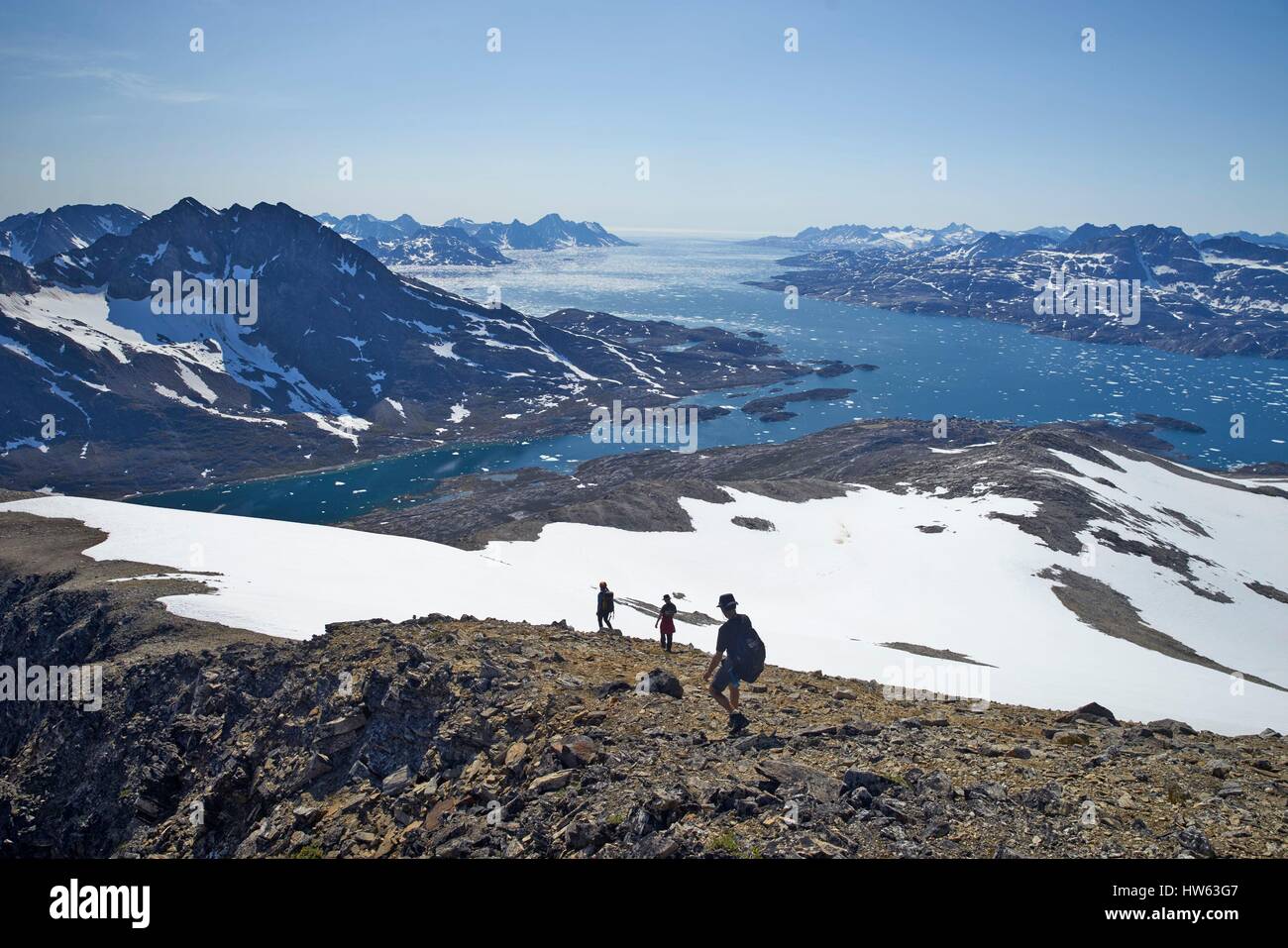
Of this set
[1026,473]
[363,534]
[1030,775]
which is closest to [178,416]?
[363,534]

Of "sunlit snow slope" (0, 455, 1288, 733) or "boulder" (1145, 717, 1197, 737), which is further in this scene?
"sunlit snow slope" (0, 455, 1288, 733)

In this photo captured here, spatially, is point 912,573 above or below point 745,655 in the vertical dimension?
below

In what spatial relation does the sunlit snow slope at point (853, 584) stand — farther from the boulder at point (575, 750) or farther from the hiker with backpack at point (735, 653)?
the boulder at point (575, 750)

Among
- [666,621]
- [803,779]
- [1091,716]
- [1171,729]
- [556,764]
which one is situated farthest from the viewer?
[666,621]

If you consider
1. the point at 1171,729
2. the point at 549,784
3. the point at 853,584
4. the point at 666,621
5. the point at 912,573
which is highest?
the point at 549,784

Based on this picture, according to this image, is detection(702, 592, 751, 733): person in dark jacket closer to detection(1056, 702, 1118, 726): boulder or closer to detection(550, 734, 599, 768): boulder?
detection(550, 734, 599, 768): boulder

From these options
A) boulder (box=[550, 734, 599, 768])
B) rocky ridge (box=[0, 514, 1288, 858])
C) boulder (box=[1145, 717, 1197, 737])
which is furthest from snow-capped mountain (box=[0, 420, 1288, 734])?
boulder (box=[550, 734, 599, 768])

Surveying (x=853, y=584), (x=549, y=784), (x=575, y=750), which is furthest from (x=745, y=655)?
(x=853, y=584)

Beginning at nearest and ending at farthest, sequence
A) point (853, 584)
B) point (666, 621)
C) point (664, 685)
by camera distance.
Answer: point (664, 685) < point (666, 621) < point (853, 584)

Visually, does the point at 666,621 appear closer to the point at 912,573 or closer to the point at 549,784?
the point at 549,784
